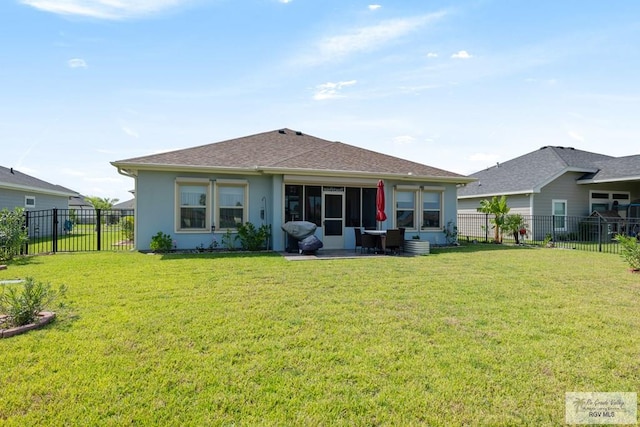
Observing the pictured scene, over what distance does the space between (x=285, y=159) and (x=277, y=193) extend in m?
1.61

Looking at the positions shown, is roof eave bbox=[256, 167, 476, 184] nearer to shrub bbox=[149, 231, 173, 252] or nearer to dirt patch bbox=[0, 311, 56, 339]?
shrub bbox=[149, 231, 173, 252]

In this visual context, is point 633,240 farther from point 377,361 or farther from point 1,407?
point 1,407

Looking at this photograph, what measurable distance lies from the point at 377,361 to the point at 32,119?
1494 cm

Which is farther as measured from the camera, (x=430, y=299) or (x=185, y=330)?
(x=430, y=299)

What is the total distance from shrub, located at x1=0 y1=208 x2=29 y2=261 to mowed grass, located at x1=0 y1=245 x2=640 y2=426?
492 cm

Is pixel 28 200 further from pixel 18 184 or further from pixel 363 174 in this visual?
pixel 363 174

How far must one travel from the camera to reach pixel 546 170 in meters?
19.5

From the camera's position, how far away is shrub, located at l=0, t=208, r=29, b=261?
9875mm

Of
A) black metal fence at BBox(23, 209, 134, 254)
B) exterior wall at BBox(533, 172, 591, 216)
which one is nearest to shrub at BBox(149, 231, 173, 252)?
black metal fence at BBox(23, 209, 134, 254)

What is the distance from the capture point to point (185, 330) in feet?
13.6

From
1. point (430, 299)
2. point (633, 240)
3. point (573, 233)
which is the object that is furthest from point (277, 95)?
point (573, 233)

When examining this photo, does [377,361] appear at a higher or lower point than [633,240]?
lower

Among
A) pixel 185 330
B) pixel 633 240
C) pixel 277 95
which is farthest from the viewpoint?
pixel 277 95

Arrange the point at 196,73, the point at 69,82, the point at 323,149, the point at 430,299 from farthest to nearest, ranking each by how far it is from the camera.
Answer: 1. the point at 323,149
2. the point at 196,73
3. the point at 69,82
4. the point at 430,299
